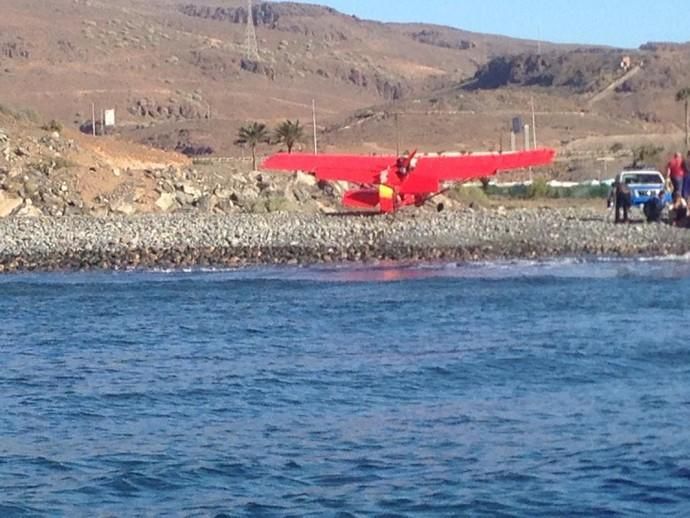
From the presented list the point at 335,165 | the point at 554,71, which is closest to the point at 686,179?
the point at 335,165

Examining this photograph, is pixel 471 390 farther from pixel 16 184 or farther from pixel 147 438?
pixel 16 184

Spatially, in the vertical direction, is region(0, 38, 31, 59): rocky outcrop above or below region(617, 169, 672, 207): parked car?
above

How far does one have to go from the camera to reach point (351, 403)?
13.9m

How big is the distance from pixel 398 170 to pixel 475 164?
11.3 feet

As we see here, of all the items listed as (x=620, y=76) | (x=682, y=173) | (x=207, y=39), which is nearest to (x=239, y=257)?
(x=682, y=173)

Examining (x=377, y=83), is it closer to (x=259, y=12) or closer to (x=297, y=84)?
(x=297, y=84)

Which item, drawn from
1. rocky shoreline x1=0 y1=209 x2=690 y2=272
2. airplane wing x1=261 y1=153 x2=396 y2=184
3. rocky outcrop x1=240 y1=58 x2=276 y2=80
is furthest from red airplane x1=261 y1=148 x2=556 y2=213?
rocky outcrop x1=240 y1=58 x2=276 y2=80

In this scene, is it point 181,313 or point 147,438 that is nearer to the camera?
point 147,438

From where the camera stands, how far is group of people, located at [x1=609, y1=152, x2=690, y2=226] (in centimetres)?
3106

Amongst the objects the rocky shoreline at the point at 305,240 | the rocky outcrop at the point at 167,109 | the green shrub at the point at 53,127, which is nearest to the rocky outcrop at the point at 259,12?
the rocky outcrop at the point at 167,109

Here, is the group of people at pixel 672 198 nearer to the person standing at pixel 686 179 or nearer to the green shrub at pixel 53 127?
the person standing at pixel 686 179

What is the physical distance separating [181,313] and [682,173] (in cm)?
1272

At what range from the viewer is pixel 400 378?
15195 mm

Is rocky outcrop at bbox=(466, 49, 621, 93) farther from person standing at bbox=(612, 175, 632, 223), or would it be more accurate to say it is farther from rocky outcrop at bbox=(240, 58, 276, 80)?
person standing at bbox=(612, 175, 632, 223)
